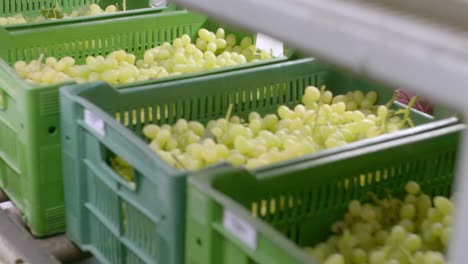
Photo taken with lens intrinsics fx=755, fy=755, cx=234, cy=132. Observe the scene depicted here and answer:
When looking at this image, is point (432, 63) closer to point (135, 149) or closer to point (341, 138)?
point (135, 149)

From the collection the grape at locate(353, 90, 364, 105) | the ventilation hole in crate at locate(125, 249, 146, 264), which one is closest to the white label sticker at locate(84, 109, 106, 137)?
the ventilation hole in crate at locate(125, 249, 146, 264)

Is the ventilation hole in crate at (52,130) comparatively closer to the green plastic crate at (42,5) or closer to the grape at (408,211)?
the grape at (408,211)

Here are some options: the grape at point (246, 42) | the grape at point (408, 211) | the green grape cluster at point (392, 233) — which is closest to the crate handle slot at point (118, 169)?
the green grape cluster at point (392, 233)

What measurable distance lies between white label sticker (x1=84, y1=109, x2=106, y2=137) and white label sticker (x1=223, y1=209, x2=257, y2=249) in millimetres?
426

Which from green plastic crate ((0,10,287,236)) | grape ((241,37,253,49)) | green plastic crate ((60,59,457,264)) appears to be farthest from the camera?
grape ((241,37,253,49))

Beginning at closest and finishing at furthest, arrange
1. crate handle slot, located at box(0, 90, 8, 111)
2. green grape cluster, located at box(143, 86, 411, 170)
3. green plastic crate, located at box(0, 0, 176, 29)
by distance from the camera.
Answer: green grape cluster, located at box(143, 86, 411, 170) → crate handle slot, located at box(0, 90, 8, 111) → green plastic crate, located at box(0, 0, 176, 29)

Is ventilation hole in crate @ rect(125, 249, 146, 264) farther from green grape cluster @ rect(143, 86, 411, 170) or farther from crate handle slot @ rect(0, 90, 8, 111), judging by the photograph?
crate handle slot @ rect(0, 90, 8, 111)

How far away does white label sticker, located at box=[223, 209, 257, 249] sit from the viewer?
44.6 inches

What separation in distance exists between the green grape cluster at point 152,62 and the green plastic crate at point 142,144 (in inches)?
8.1

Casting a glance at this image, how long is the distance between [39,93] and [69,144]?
5.3 inches

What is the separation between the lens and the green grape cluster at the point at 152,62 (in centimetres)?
201

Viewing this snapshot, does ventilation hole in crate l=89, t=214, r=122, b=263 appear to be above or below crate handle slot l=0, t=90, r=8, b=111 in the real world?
below

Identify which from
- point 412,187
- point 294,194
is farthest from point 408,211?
point 294,194

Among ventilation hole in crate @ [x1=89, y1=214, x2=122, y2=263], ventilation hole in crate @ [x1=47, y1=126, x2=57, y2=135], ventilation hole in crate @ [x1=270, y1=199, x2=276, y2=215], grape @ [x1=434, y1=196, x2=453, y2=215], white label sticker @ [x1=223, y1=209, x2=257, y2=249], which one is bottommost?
ventilation hole in crate @ [x1=89, y1=214, x2=122, y2=263]
